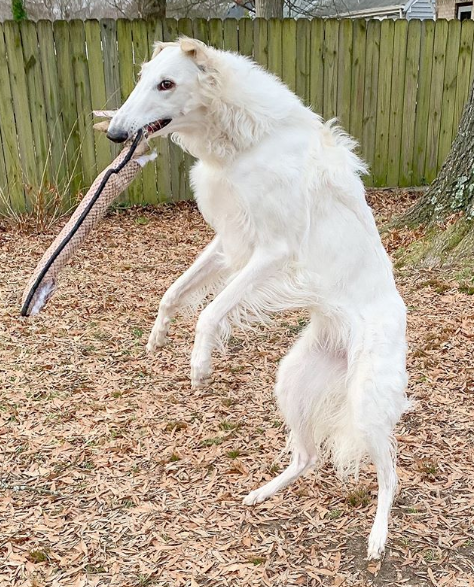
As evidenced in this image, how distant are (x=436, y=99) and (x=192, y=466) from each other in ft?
25.7

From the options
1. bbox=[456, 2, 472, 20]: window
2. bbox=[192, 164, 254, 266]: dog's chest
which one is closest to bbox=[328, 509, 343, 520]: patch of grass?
bbox=[192, 164, 254, 266]: dog's chest

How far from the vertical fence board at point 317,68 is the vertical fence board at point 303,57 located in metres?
0.06

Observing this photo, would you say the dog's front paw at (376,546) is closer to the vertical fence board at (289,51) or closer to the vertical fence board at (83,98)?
the vertical fence board at (83,98)

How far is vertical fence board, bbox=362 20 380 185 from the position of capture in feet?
28.7

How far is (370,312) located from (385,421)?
505mm

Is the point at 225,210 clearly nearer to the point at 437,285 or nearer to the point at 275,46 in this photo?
the point at 437,285

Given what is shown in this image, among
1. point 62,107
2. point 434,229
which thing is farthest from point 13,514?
point 62,107

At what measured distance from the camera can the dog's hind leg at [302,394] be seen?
304 cm

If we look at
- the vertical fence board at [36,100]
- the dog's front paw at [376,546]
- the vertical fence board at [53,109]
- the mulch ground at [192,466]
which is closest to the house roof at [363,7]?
A: the vertical fence board at [53,109]

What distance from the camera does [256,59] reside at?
8484mm

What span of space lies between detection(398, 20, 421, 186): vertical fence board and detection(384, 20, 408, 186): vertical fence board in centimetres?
5

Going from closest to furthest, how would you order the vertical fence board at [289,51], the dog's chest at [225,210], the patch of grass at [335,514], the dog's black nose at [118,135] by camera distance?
the dog's black nose at [118,135]
the dog's chest at [225,210]
the patch of grass at [335,514]
the vertical fence board at [289,51]

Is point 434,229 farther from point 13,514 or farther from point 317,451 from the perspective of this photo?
point 13,514

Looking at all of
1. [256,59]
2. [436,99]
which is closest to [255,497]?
[256,59]
